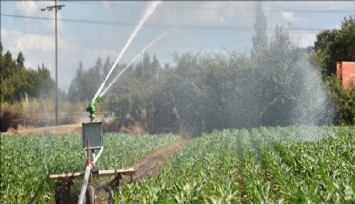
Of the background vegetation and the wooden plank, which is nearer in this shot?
the wooden plank

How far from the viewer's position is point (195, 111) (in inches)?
1538

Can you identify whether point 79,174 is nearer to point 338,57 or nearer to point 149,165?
point 149,165

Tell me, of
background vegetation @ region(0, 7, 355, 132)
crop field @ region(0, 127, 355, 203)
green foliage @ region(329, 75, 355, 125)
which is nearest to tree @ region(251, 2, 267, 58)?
background vegetation @ region(0, 7, 355, 132)

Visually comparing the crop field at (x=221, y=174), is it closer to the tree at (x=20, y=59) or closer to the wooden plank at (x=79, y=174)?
the wooden plank at (x=79, y=174)

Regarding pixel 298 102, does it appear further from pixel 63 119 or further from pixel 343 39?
pixel 63 119

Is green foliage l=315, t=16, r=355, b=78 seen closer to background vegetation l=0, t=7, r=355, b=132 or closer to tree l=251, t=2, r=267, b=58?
background vegetation l=0, t=7, r=355, b=132

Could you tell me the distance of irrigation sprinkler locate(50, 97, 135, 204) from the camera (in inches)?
341

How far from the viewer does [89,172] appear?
8.54 metres

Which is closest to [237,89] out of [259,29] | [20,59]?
[259,29]

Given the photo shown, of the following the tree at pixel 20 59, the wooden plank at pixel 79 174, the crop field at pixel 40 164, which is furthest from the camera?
the tree at pixel 20 59

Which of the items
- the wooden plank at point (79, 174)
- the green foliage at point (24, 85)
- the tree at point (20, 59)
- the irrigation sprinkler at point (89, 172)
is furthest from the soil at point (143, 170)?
the tree at point (20, 59)

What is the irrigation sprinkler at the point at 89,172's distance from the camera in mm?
8656

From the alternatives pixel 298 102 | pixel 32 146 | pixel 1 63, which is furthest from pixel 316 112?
pixel 1 63

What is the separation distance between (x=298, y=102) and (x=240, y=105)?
14.7 ft
